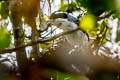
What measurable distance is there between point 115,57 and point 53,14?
430 mm

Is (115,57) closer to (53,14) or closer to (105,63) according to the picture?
(105,63)

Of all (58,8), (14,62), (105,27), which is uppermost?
(58,8)

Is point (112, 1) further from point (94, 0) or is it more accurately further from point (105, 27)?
point (105, 27)

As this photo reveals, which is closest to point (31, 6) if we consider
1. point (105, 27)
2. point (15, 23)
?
point (15, 23)

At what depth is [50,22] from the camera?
111cm

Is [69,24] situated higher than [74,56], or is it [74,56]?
[69,24]

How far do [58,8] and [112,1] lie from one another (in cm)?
102

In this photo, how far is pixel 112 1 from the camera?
22cm

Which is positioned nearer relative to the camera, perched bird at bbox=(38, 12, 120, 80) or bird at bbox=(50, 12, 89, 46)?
perched bird at bbox=(38, 12, 120, 80)

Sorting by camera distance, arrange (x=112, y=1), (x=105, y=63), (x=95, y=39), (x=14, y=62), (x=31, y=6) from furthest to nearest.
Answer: (x=95, y=39)
(x=14, y=62)
(x=105, y=63)
(x=31, y=6)
(x=112, y=1)

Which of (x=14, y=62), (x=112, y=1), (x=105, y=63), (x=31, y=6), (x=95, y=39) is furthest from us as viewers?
(x=95, y=39)

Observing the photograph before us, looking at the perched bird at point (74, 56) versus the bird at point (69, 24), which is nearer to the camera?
the perched bird at point (74, 56)

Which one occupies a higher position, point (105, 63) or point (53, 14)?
point (53, 14)

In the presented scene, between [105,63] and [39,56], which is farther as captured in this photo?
[39,56]
